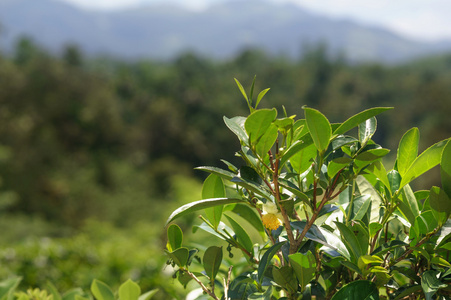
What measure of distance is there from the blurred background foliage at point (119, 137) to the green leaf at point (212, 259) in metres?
1.26

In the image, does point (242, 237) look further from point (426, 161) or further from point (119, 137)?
point (119, 137)

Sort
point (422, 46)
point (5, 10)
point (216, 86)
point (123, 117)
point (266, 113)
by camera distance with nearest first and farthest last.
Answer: point (266, 113), point (123, 117), point (216, 86), point (5, 10), point (422, 46)

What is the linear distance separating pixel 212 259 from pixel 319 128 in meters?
0.17

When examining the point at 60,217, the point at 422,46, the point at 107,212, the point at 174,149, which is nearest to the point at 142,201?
the point at 107,212

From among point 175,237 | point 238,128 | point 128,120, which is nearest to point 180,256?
point 175,237

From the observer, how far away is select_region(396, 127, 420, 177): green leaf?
33 centimetres

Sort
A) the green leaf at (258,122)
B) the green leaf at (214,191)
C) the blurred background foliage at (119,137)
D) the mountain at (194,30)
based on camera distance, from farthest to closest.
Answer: the mountain at (194,30)
the blurred background foliage at (119,137)
the green leaf at (214,191)
the green leaf at (258,122)

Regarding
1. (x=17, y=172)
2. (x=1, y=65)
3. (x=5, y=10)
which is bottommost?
(x=17, y=172)

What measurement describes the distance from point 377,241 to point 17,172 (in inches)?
360

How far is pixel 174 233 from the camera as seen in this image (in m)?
0.38

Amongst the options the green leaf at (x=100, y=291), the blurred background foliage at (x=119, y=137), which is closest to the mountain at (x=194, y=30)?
the blurred background foliage at (x=119, y=137)

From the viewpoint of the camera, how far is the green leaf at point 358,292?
0.31 metres

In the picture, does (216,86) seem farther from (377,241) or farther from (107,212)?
(377,241)

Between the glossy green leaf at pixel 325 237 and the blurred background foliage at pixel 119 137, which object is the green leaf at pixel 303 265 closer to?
the glossy green leaf at pixel 325 237
